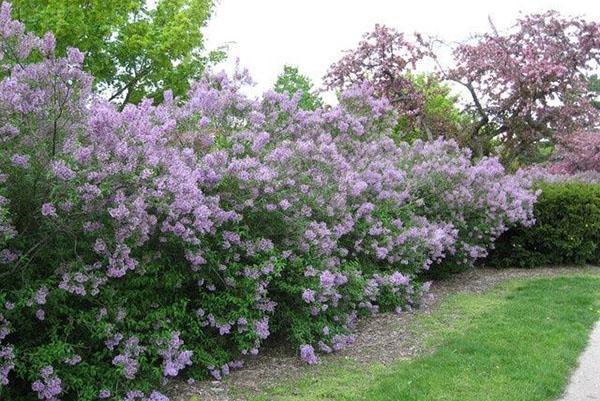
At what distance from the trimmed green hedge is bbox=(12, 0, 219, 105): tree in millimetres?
9961

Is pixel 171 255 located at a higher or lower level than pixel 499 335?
higher

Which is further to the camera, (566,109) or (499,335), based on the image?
(566,109)

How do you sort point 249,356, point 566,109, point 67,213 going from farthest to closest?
point 566,109 → point 249,356 → point 67,213

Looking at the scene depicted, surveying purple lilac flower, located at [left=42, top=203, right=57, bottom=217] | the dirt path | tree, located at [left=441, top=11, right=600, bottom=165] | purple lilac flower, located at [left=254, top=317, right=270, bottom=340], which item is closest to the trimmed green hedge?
tree, located at [left=441, top=11, right=600, bottom=165]

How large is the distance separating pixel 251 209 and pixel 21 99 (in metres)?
2.26

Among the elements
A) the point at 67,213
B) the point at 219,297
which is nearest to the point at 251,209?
the point at 219,297

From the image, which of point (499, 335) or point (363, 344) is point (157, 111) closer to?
point (363, 344)

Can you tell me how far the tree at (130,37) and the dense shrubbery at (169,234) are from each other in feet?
39.7

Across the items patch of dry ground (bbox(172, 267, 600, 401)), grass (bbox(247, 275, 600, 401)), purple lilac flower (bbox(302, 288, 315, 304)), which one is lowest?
grass (bbox(247, 275, 600, 401))

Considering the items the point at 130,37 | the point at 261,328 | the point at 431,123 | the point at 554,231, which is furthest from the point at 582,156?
the point at 261,328

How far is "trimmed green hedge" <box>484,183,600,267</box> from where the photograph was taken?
12750 mm

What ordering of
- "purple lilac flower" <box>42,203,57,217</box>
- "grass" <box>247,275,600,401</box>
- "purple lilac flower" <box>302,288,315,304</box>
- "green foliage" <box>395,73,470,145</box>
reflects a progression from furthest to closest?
"green foliage" <box>395,73,470,145</box>
"purple lilac flower" <box>302,288,315,304</box>
"grass" <box>247,275,600,401</box>
"purple lilac flower" <box>42,203,57,217</box>

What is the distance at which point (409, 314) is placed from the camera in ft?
27.4

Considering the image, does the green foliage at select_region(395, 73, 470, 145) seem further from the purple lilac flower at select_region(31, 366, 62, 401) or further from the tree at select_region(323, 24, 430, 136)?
the purple lilac flower at select_region(31, 366, 62, 401)
